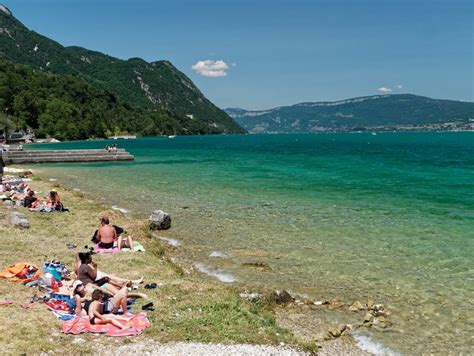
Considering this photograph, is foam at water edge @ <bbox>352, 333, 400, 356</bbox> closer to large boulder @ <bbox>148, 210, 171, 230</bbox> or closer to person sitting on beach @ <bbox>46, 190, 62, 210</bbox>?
large boulder @ <bbox>148, 210, 171, 230</bbox>

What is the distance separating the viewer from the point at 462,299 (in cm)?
1439

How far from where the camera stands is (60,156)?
7769 centimetres

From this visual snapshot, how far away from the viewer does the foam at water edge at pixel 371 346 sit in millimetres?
11012

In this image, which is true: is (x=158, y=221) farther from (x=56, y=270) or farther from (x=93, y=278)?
(x=93, y=278)

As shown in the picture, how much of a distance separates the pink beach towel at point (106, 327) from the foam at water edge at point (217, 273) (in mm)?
4845

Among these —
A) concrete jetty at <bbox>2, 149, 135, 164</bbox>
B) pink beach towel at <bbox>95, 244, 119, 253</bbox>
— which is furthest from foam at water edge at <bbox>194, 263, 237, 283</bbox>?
concrete jetty at <bbox>2, 149, 135, 164</bbox>

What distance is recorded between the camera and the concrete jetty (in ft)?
241

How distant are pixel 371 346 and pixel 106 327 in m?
6.79

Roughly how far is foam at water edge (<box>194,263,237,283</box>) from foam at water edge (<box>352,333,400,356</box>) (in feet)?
18.2

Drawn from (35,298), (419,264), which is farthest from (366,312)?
(35,298)

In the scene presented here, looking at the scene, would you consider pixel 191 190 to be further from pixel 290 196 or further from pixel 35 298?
pixel 35 298

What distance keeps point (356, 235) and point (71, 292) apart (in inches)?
574

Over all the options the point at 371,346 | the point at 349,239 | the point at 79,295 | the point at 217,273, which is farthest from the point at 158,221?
the point at 371,346

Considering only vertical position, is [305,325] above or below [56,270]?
below
